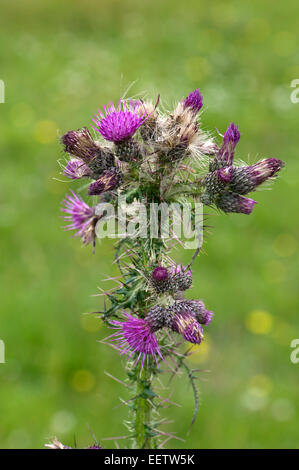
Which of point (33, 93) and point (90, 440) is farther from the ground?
point (33, 93)

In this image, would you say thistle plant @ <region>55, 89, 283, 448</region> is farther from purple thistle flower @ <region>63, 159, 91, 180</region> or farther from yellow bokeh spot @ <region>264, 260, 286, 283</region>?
yellow bokeh spot @ <region>264, 260, 286, 283</region>

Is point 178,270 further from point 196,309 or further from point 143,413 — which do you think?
point 143,413

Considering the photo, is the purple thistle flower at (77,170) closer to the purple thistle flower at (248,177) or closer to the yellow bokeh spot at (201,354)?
the purple thistle flower at (248,177)

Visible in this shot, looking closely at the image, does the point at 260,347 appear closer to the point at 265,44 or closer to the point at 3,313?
the point at 3,313

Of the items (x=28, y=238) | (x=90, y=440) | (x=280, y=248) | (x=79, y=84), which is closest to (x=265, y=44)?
(x=79, y=84)

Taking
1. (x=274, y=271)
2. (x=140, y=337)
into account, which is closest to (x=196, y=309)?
(x=140, y=337)
